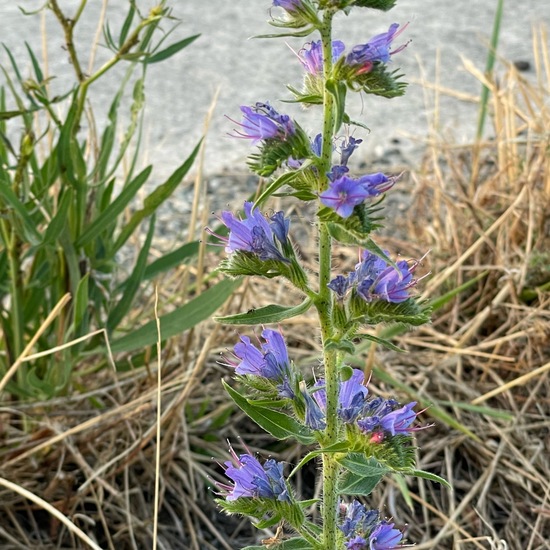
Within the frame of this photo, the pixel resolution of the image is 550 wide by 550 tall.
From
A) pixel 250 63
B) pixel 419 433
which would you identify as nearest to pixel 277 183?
pixel 419 433

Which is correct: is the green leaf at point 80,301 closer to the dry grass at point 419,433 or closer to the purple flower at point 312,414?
the dry grass at point 419,433

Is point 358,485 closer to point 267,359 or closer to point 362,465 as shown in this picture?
point 362,465

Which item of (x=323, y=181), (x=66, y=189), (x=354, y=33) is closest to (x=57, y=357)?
(x=66, y=189)

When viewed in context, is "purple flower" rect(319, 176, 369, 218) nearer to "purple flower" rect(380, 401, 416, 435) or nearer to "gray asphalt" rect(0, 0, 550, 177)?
"purple flower" rect(380, 401, 416, 435)

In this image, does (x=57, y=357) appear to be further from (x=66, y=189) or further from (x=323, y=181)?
(x=323, y=181)

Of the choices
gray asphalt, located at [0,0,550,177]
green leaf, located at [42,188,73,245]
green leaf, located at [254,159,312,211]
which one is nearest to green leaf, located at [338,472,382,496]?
green leaf, located at [254,159,312,211]

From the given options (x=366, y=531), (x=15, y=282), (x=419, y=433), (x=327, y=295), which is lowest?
(x=419, y=433)
